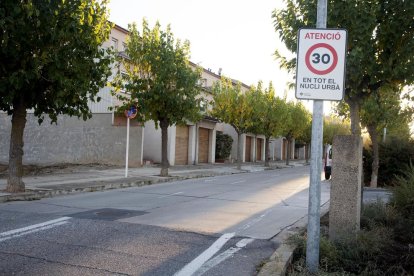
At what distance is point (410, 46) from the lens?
848cm

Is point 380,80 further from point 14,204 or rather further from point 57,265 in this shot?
point 14,204

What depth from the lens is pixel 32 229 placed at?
25.1 feet

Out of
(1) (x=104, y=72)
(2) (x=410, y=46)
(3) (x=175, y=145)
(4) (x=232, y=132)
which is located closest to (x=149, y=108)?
(1) (x=104, y=72)

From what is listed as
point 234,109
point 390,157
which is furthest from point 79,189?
point 234,109

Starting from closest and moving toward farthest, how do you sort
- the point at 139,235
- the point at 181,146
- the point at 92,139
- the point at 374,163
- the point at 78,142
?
the point at 139,235
the point at 374,163
the point at 92,139
the point at 78,142
the point at 181,146

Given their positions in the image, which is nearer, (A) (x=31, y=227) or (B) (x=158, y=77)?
(A) (x=31, y=227)

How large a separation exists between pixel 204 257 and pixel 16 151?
874 cm

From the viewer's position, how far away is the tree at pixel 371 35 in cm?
833

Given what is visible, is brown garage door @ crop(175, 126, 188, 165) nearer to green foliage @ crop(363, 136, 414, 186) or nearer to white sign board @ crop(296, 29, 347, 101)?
green foliage @ crop(363, 136, 414, 186)

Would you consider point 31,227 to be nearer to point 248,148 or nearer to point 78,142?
point 78,142

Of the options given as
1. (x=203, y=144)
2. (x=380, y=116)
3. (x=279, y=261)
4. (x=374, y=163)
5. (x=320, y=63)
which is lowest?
(x=279, y=261)

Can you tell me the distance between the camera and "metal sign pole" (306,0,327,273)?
206 inches

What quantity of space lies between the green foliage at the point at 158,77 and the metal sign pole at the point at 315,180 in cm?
1501

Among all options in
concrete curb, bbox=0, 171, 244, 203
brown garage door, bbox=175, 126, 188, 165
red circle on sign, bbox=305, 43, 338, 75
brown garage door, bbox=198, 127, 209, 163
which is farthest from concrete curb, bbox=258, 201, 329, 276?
brown garage door, bbox=198, 127, 209, 163
